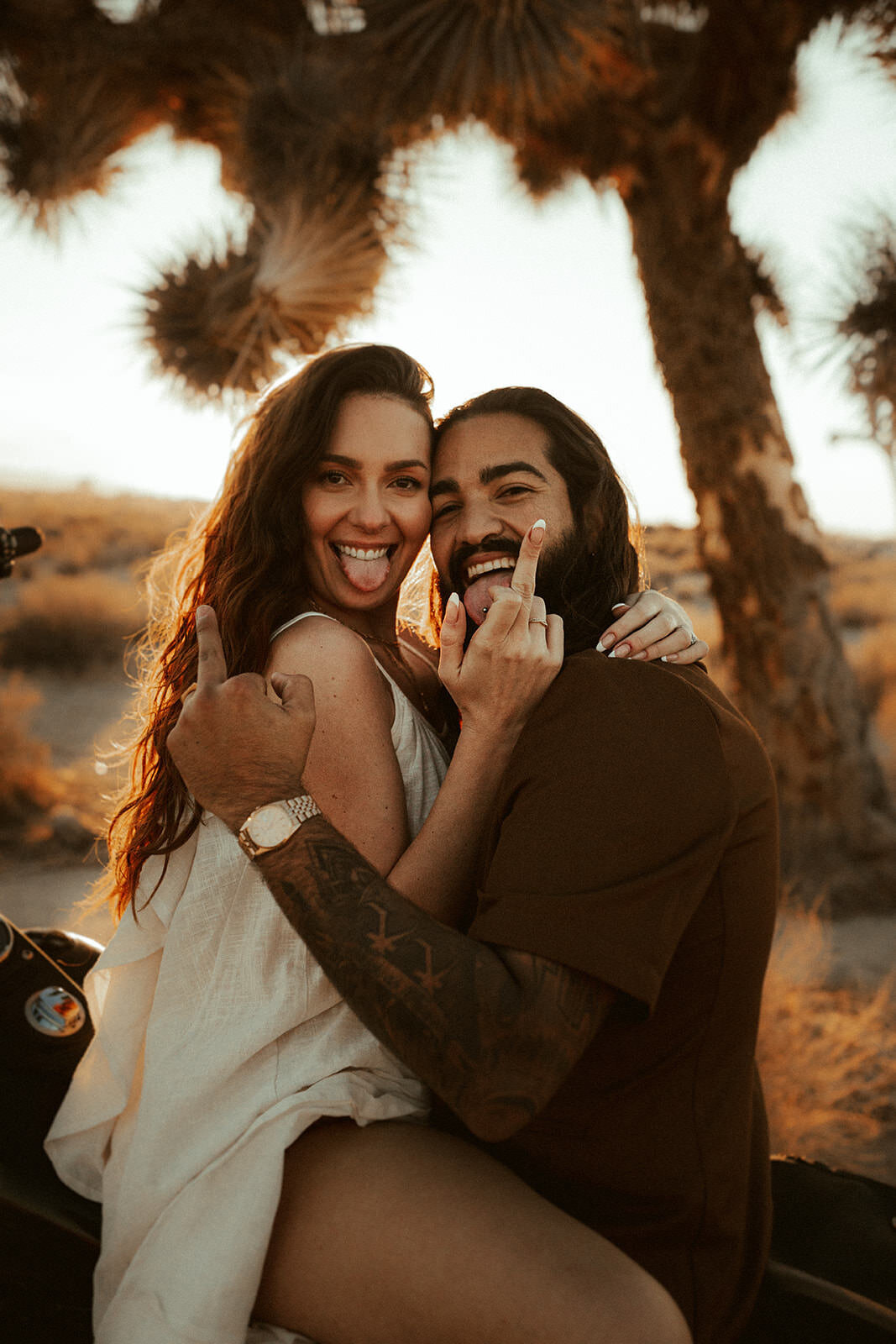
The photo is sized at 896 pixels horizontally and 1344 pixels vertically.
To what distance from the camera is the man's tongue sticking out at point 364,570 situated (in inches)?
91.1

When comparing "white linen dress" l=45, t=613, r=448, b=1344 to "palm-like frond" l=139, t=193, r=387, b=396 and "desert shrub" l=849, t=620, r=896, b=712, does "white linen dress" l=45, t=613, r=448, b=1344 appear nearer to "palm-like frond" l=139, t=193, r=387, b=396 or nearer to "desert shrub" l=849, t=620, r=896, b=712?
"palm-like frond" l=139, t=193, r=387, b=396

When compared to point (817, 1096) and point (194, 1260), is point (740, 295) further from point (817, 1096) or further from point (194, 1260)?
point (194, 1260)

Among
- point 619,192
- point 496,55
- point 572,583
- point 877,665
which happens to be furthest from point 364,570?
point 877,665

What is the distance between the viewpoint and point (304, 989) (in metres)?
1.64

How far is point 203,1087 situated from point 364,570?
4.06 feet

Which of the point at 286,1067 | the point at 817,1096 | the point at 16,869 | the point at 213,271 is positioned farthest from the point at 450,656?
the point at 16,869

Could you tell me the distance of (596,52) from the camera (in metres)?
5.29

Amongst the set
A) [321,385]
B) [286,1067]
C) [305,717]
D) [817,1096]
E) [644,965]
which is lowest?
[817,1096]

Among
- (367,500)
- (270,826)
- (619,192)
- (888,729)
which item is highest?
(619,192)

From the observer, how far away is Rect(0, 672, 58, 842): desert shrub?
24.8ft

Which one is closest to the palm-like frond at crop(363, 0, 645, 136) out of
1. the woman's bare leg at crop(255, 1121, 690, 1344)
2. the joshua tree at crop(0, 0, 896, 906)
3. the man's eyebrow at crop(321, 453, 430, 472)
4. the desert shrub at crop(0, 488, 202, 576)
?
the joshua tree at crop(0, 0, 896, 906)

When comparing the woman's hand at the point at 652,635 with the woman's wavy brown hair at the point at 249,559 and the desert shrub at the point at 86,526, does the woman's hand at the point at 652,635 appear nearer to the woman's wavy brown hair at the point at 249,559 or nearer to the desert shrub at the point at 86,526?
the woman's wavy brown hair at the point at 249,559

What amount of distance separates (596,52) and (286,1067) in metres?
5.78

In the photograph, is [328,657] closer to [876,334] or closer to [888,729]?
[876,334]
